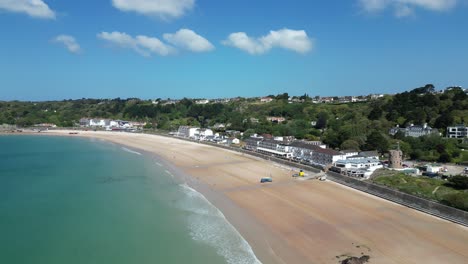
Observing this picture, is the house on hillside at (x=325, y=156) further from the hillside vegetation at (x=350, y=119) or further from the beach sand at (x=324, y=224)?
the beach sand at (x=324, y=224)

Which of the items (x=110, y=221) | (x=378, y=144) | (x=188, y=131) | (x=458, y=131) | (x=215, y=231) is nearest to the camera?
(x=215, y=231)

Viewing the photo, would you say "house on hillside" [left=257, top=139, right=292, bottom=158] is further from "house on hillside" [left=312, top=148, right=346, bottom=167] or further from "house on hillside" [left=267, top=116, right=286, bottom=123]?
"house on hillside" [left=267, top=116, right=286, bottom=123]

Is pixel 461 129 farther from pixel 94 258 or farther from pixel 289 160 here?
pixel 94 258

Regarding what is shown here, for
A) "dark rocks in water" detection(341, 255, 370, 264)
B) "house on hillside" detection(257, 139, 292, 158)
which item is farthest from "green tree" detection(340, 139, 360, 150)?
"dark rocks in water" detection(341, 255, 370, 264)

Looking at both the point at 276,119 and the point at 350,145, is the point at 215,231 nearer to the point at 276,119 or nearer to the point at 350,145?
the point at 350,145

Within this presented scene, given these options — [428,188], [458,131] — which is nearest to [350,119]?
[458,131]
